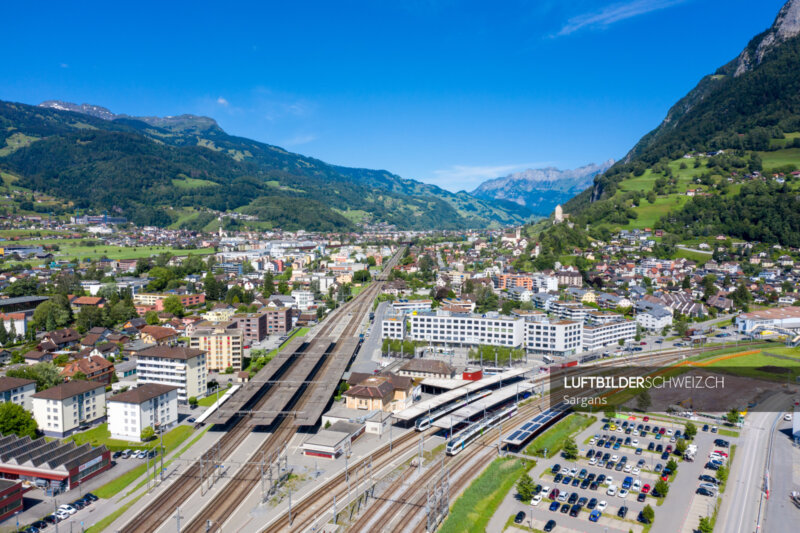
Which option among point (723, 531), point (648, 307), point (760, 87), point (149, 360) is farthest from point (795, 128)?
point (149, 360)

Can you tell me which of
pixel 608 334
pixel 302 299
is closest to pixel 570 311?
pixel 608 334

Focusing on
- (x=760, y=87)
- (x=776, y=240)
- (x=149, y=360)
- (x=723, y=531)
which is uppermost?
(x=760, y=87)

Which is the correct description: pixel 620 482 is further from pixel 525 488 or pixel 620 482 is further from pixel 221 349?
pixel 221 349

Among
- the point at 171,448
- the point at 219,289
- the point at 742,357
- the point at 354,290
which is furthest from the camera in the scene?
the point at 354,290

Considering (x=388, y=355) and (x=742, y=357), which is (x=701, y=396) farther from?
(x=388, y=355)

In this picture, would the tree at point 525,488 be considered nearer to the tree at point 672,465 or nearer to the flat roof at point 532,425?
the flat roof at point 532,425

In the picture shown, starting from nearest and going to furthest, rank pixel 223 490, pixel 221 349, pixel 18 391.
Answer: pixel 223 490 < pixel 18 391 < pixel 221 349
